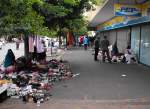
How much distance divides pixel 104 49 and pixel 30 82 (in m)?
11.1

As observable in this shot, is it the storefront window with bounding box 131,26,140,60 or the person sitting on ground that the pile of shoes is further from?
the storefront window with bounding box 131,26,140,60

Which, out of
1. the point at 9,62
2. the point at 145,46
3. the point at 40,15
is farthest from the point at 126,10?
the point at 9,62

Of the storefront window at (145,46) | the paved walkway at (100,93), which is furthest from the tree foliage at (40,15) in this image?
the storefront window at (145,46)

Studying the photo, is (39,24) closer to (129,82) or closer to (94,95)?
(94,95)

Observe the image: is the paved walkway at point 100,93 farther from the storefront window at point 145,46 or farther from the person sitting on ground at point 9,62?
the storefront window at point 145,46

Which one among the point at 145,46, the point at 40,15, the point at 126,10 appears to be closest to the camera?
the point at 40,15

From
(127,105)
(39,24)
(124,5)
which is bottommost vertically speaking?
(127,105)

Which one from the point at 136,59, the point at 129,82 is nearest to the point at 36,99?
the point at 129,82

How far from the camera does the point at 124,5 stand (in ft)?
64.2

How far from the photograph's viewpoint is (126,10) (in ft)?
63.4

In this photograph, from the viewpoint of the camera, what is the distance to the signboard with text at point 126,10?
19.1m

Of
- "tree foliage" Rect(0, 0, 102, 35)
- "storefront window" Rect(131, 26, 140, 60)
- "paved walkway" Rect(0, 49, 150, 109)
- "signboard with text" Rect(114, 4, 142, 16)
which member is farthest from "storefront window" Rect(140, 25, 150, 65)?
"paved walkway" Rect(0, 49, 150, 109)

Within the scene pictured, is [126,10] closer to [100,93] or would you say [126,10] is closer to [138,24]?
[138,24]

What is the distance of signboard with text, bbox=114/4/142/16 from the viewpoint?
19.1 metres
